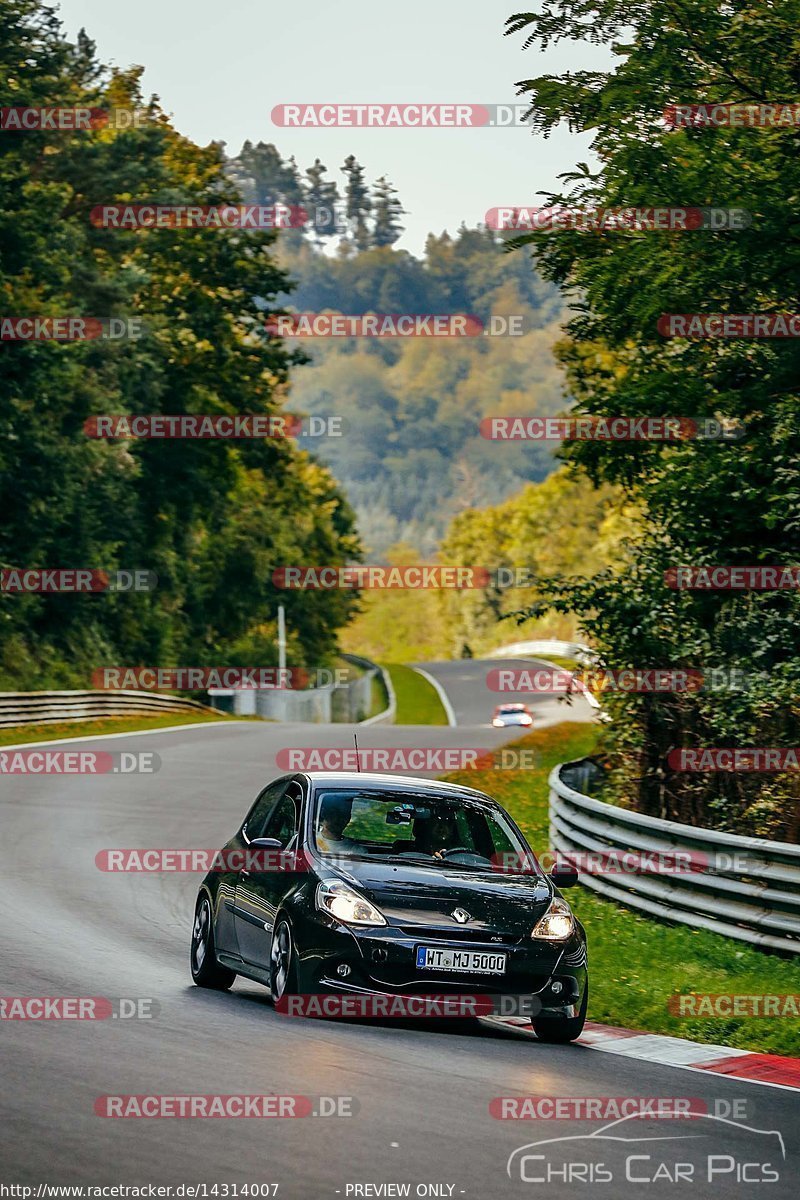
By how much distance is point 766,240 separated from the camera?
63.4 feet

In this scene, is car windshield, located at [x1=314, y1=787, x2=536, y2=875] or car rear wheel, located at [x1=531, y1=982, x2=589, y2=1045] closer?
car rear wheel, located at [x1=531, y1=982, x2=589, y2=1045]

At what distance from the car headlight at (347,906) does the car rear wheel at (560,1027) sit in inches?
46.7

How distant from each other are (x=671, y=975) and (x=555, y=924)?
2.60 meters

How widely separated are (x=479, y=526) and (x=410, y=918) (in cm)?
18696

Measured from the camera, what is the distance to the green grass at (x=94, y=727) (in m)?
40.4

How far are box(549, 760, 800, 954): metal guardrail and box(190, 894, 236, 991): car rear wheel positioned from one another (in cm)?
400

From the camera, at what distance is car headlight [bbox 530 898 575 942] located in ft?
35.7

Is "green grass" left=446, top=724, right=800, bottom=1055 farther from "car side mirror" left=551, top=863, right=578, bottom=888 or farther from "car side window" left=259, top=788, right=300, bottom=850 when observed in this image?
"car side window" left=259, top=788, right=300, bottom=850

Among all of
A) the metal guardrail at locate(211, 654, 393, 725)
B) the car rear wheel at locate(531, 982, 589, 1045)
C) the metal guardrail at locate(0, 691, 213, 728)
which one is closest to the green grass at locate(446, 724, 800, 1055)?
the car rear wheel at locate(531, 982, 589, 1045)

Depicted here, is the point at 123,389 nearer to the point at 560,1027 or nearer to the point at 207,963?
the point at 207,963

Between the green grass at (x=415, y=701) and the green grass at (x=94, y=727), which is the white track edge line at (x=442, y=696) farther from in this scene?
the green grass at (x=94, y=727)

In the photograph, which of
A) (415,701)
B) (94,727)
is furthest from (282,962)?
(415,701)

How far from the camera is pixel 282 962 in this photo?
10992mm

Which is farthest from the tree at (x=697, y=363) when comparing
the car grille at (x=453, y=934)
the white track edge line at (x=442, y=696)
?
the white track edge line at (x=442, y=696)
